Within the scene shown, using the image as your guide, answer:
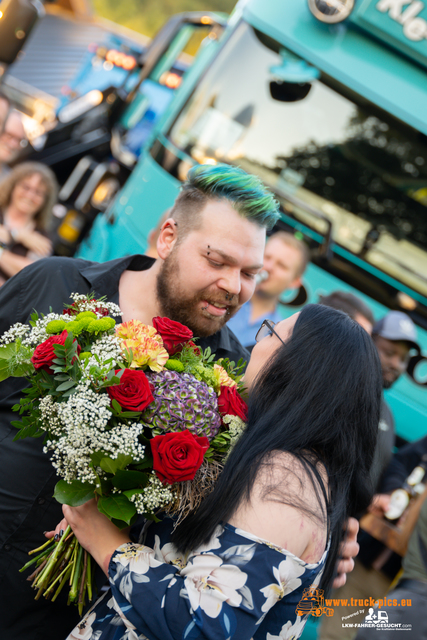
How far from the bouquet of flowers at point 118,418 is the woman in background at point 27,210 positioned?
3.58 m

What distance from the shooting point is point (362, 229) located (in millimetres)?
4504

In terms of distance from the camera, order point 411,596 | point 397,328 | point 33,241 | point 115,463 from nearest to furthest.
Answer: point 115,463 → point 411,596 → point 397,328 → point 33,241

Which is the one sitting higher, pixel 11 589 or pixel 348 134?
pixel 348 134

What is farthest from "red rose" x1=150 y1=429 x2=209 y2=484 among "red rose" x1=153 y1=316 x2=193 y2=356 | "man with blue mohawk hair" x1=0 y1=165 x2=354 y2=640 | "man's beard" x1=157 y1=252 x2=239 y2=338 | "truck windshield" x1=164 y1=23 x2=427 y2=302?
"truck windshield" x1=164 y1=23 x2=427 y2=302

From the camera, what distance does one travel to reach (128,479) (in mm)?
1476

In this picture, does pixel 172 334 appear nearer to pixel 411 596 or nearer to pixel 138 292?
pixel 138 292

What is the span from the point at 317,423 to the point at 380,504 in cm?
267

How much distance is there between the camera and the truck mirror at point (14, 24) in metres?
5.09

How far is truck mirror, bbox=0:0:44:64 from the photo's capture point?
509 centimetres

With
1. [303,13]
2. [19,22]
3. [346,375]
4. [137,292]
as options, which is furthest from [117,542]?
[19,22]

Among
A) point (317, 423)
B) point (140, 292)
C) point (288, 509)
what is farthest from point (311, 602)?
point (140, 292)

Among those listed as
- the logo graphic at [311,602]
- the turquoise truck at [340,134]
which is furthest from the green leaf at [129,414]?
the turquoise truck at [340,134]

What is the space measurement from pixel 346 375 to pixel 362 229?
309cm

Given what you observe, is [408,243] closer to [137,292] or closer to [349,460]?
[137,292]
